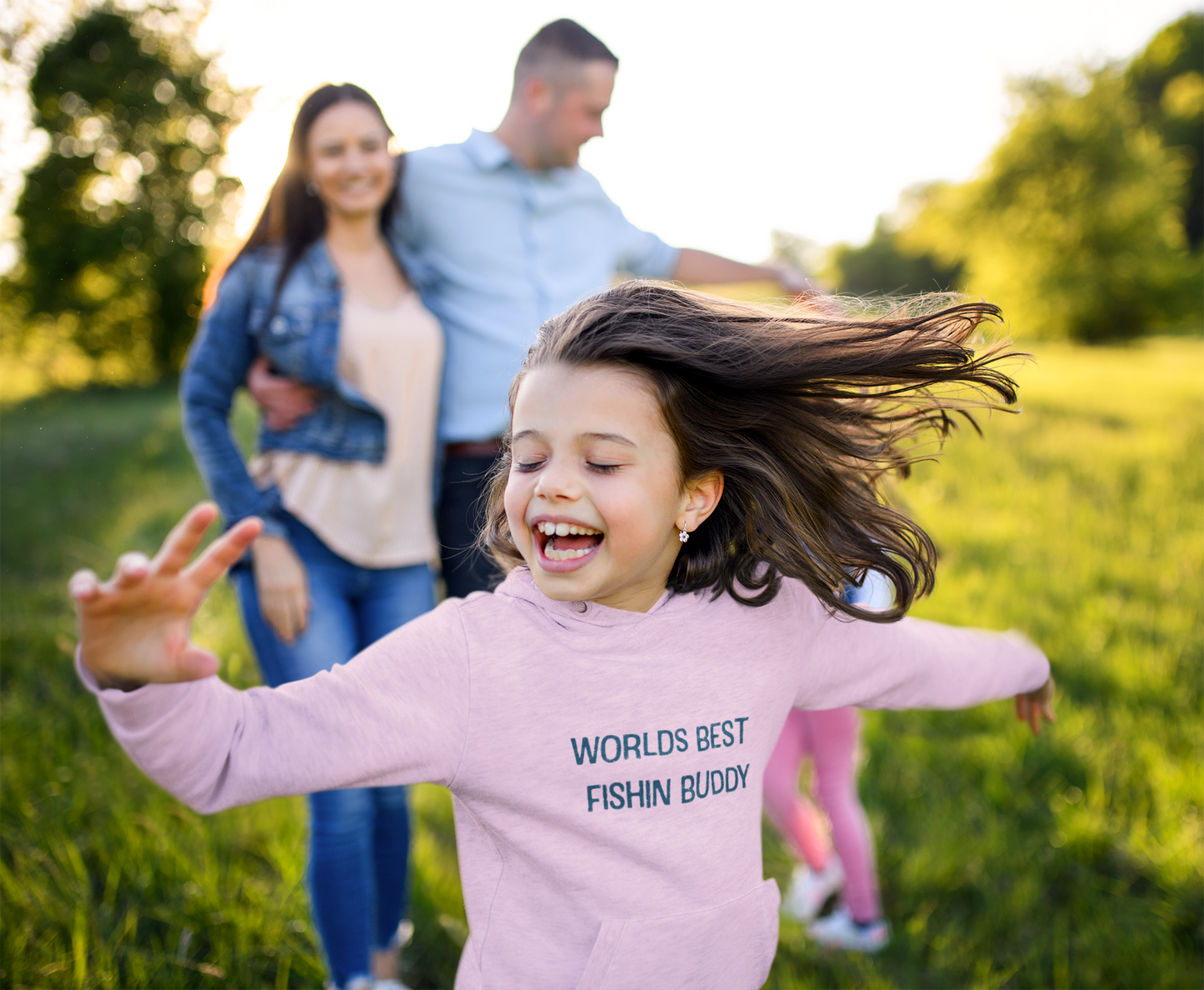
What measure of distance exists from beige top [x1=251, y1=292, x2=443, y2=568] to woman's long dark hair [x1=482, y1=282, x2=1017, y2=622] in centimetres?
63

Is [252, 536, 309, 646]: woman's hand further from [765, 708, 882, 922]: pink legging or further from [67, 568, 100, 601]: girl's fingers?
[765, 708, 882, 922]: pink legging

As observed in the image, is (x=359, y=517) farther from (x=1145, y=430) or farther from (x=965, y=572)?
(x=1145, y=430)

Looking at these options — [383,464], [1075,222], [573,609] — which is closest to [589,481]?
[573,609]

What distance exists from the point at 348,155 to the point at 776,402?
54.7 inches

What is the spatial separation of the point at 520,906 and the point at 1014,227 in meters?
35.2

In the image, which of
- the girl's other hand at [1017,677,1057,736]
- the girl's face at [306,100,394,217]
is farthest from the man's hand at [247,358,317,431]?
the girl's other hand at [1017,677,1057,736]

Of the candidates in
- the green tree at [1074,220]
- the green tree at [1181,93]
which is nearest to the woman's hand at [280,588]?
the green tree at [1074,220]

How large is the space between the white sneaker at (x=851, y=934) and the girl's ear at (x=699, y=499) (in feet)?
5.60

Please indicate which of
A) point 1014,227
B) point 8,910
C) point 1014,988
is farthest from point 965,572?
point 1014,227

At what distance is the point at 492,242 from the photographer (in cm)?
241

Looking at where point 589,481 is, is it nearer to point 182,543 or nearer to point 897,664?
point 182,543

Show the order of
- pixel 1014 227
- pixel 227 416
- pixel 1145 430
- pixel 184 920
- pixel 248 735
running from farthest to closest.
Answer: pixel 1014 227
pixel 1145 430
pixel 184 920
pixel 227 416
pixel 248 735

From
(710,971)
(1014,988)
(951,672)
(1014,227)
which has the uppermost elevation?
(1014,227)

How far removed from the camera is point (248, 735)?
1.11 metres
